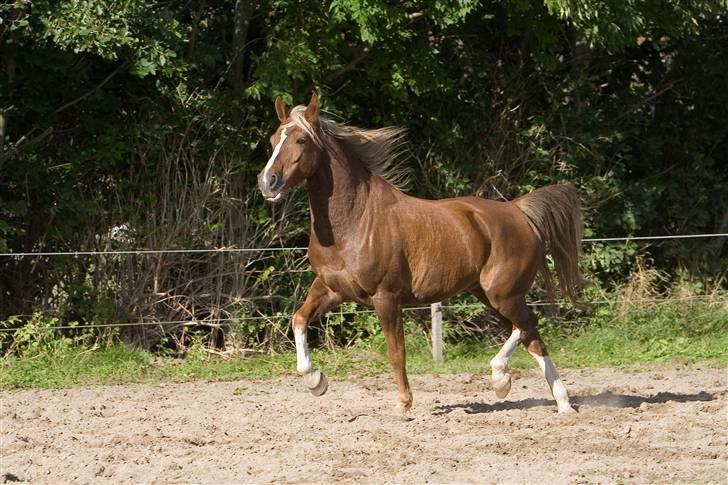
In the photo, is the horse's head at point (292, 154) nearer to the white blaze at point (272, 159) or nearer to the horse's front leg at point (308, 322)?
the white blaze at point (272, 159)

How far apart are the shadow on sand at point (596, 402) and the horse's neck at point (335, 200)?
1.53 m

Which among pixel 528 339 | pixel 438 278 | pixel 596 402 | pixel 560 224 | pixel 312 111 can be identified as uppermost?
pixel 312 111

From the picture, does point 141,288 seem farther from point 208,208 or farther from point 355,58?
point 355,58

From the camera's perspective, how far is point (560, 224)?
26.8ft

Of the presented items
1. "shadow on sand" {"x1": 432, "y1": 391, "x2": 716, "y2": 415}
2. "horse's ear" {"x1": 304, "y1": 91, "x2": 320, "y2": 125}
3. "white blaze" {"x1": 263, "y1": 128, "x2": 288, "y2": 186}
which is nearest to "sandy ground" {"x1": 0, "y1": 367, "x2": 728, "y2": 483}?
"shadow on sand" {"x1": 432, "y1": 391, "x2": 716, "y2": 415}

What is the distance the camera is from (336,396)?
8523 mm

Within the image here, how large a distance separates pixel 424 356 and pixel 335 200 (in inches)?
156

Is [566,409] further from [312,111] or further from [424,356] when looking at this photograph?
[424,356]

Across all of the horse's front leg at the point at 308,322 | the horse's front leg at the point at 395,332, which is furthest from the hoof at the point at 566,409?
the horse's front leg at the point at 308,322

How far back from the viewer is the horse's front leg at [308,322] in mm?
7320

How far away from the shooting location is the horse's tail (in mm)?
8125

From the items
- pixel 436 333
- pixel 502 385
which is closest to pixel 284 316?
pixel 436 333

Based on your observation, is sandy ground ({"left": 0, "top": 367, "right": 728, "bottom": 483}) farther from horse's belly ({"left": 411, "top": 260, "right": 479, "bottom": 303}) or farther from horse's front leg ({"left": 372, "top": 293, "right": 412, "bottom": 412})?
horse's belly ({"left": 411, "top": 260, "right": 479, "bottom": 303})

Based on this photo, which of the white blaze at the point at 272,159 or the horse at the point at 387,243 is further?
the horse at the point at 387,243
